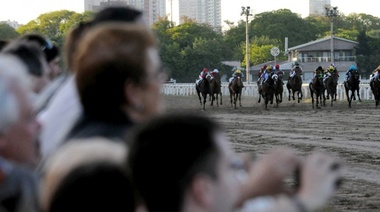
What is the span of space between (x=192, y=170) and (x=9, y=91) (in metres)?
0.87

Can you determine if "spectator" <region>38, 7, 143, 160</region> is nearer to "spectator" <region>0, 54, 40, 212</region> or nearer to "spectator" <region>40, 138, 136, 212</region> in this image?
"spectator" <region>0, 54, 40, 212</region>

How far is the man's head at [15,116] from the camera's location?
314 centimetres

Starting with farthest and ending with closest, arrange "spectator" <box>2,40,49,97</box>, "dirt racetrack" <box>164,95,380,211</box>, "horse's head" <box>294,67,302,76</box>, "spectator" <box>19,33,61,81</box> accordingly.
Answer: "horse's head" <box>294,67,302,76</box> → "dirt racetrack" <box>164,95,380,211</box> → "spectator" <box>19,33,61,81</box> → "spectator" <box>2,40,49,97</box>

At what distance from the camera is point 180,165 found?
2.58 meters

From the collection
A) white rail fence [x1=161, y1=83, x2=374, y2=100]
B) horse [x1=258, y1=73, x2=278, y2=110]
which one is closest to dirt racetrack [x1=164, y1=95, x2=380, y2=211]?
horse [x1=258, y1=73, x2=278, y2=110]

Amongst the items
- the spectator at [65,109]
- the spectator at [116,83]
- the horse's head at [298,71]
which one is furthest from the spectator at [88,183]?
the horse's head at [298,71]

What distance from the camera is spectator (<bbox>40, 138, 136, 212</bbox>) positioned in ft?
8.98

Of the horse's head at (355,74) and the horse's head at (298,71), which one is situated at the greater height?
the horse's head at (298,71)

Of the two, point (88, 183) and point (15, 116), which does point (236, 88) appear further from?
point (88, 183)

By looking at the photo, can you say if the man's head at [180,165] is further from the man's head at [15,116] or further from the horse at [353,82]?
the horse at [353,82]

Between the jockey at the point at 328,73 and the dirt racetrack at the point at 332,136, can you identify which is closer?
the dirt racetrack at the point at 332,136

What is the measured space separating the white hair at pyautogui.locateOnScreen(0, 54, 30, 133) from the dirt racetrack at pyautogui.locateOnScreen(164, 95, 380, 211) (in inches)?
168

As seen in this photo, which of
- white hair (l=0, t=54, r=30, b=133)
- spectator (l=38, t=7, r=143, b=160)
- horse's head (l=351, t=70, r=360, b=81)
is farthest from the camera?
horse's head (l=351, t=70, r=360, b=81)

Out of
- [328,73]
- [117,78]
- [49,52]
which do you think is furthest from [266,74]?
[117,78]
